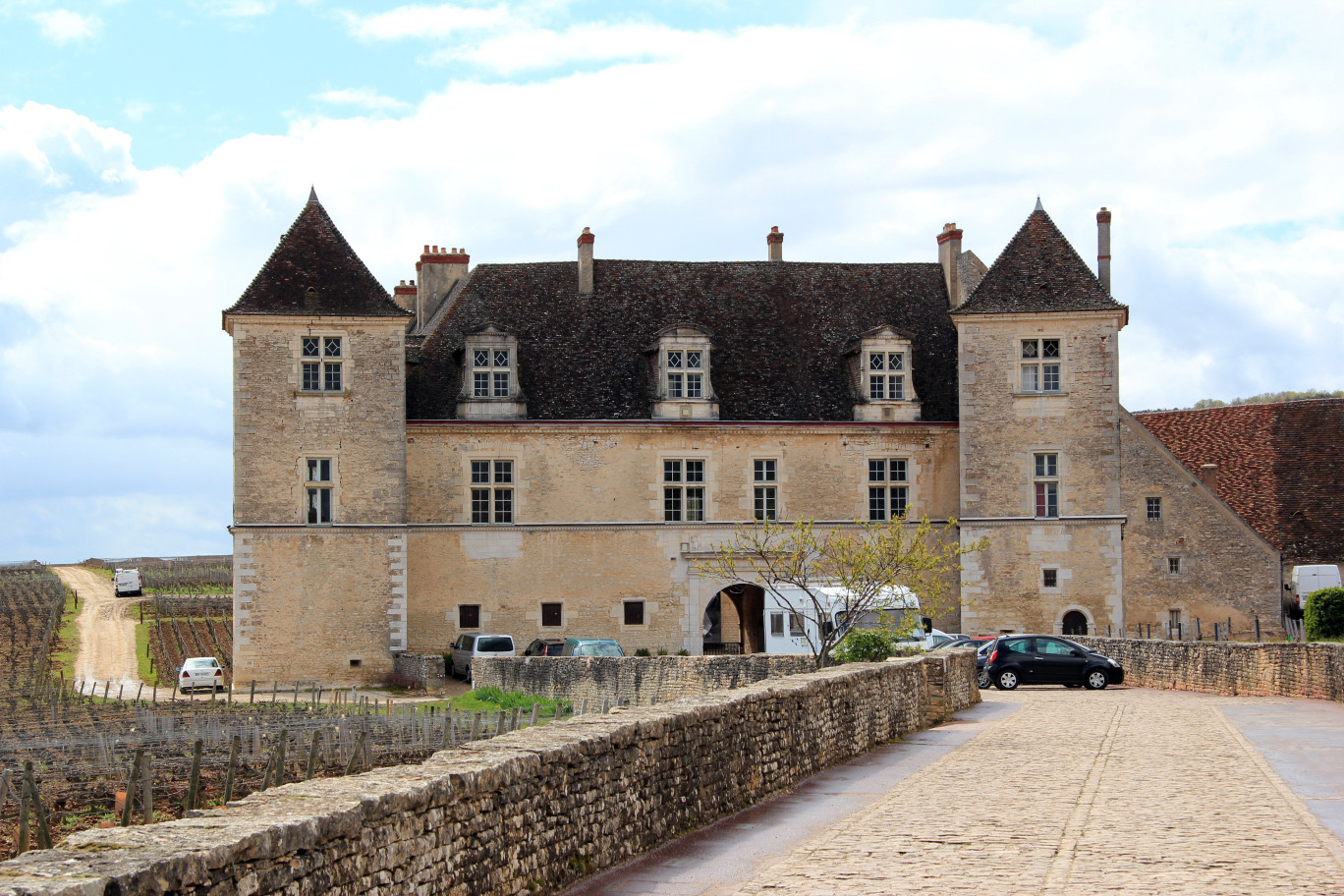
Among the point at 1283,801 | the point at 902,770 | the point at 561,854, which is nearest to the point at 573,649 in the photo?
the point at 902,770

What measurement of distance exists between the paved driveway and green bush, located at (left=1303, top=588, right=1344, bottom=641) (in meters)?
15.7

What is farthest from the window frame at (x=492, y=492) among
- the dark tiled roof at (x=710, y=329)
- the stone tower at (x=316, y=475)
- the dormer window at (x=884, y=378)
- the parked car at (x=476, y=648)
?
the dormer window at (x=884, y=378)

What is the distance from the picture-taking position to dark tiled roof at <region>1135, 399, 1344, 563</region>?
5016 centimetres

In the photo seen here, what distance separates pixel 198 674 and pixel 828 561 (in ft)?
54.5

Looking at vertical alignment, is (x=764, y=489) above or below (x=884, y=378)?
below

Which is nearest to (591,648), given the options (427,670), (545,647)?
(545,647)

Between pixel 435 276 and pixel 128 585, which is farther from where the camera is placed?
pixel 128 585

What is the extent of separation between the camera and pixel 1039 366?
3853 centimetres

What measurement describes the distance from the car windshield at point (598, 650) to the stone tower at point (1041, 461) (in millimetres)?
9548

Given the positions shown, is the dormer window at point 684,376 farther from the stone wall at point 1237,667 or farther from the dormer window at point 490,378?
the stone wall at point 1237,667

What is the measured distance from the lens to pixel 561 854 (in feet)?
29.0

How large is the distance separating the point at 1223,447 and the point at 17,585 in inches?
2428

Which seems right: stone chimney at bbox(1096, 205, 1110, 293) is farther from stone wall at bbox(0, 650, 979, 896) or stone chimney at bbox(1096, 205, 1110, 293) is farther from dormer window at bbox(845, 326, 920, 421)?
stone wall at bbox(0, 650, 979, 896)

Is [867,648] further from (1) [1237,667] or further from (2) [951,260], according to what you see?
(2) [951,260]
